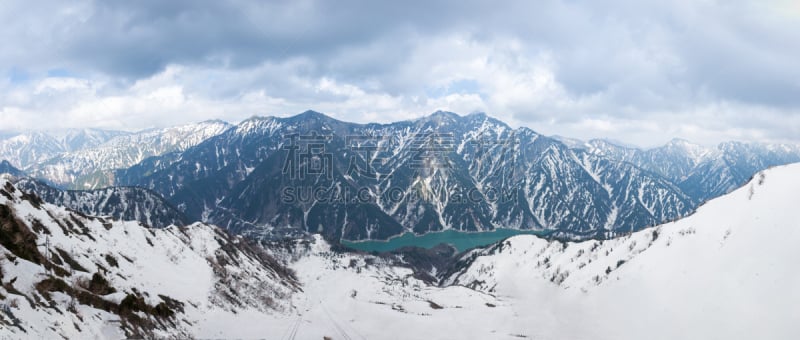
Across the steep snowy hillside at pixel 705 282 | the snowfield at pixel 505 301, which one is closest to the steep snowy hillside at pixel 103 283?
the snowfield at pixel 505 301

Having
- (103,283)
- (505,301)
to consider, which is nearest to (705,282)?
(505,301)

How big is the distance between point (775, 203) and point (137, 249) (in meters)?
113

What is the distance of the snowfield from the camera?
41.2m

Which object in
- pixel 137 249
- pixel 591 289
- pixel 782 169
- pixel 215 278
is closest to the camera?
pixel 137 249

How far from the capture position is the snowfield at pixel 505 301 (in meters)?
41.2

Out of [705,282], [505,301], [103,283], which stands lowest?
[505,301]

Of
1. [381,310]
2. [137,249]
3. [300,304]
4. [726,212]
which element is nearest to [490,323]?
[381,310]

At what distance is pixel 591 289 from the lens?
10800cm

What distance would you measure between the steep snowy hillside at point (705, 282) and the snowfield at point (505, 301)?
25 cm

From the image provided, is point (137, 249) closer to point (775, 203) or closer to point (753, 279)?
point (753, 279)

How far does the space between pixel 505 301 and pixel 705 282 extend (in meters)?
63.4

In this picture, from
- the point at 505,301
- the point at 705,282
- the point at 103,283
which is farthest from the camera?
the point at 505,301

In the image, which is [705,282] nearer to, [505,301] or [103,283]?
[505,301]

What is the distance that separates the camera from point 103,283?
3534 cm
